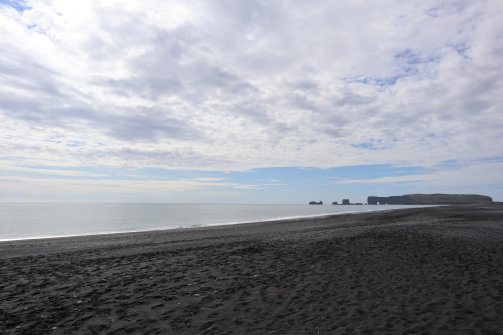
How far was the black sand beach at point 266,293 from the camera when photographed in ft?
30.4

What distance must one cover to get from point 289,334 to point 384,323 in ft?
8.31

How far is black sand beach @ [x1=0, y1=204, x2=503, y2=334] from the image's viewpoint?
927 centimetres

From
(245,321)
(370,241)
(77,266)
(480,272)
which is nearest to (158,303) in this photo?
(245,321)

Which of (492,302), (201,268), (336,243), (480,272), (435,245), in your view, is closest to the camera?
(492,302)

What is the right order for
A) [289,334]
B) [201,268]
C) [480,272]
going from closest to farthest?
[289,334] < [480,272] < [201,268]

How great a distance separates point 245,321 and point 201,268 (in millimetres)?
8144

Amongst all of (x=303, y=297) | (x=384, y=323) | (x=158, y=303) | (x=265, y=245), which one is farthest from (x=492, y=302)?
(x=265, y=245)

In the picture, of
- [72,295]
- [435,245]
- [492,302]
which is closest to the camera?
[492,302]

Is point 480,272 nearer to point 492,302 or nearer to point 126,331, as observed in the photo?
point 492,302

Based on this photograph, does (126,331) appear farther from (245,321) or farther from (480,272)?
(480,272)

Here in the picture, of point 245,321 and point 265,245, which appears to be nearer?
point 245,321

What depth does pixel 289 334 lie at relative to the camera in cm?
857

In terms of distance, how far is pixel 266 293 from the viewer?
12.3 metres

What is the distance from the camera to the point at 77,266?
62.9 feet
